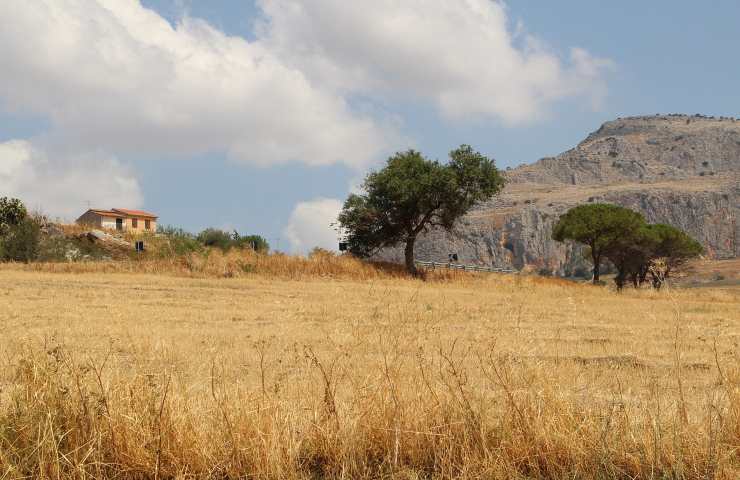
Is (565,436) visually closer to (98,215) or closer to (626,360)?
(626,360)

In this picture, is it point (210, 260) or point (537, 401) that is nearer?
point (537, 401)

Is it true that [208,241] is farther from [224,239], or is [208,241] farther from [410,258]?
[410,258]

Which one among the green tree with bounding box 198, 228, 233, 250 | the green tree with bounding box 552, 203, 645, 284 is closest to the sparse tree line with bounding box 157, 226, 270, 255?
the green tree with bounding box 198, 228, 233, 250

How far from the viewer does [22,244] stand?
136 feet

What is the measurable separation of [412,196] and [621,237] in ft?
91.8

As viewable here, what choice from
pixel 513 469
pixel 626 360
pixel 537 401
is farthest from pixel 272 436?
pixel 626 360

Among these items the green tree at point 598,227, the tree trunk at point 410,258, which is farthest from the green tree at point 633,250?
the tree trunk at point 410,258

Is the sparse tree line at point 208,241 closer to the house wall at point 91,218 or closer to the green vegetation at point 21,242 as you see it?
the green vegetation at point 21,242

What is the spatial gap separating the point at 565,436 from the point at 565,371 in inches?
155

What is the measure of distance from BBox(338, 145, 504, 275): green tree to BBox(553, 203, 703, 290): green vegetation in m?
18.5

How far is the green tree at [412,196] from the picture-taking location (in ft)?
158

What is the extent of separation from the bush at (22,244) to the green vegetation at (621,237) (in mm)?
44341

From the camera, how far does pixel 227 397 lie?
5.73 meters

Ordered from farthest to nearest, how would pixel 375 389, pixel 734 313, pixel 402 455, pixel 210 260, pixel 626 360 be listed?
pixel 210 260 < pixel 734 313 < pixel 626 360 < pixel 375 389 < pixel 402 455
